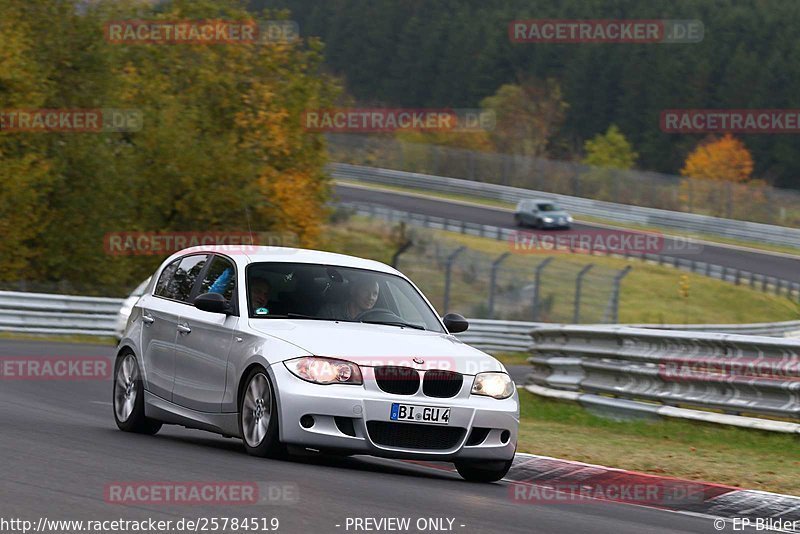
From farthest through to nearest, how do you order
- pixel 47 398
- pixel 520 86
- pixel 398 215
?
pixel 520 86 → pixel 398 215 → pixel 47 398

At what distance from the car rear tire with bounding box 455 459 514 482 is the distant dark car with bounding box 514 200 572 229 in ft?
169

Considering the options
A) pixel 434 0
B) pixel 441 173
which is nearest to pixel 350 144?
pixel 441 173

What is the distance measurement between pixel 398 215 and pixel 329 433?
51.7 meters

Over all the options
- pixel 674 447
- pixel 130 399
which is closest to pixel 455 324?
pixel 130 399

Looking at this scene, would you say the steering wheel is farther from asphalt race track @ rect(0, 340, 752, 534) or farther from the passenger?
asphalt race track @ rect(0, 340, 752, 534)

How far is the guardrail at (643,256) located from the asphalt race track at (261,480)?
4087 cm

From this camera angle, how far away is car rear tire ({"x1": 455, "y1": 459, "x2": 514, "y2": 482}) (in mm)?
10258

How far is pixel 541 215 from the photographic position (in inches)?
2424

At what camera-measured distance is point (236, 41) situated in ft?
154

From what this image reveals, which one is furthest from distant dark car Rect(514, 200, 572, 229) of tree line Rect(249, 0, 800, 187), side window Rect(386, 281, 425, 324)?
side window Rect(386, 281, 425, 324)

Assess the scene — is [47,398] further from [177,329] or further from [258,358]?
[258,358]

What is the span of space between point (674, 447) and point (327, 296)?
439 centimetres

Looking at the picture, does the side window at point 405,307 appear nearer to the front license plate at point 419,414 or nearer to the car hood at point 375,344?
the car hood at point 375,344

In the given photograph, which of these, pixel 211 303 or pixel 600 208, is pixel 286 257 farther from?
pixel 600 208
